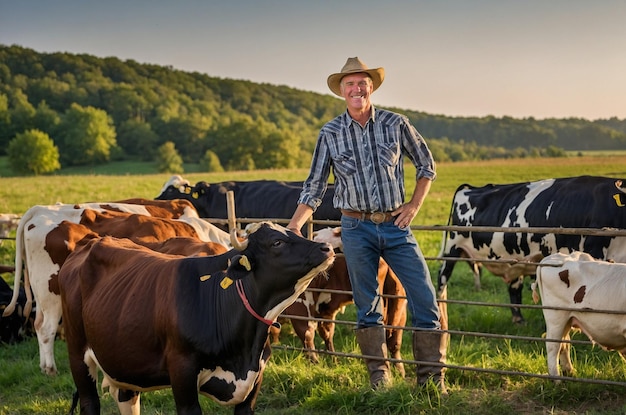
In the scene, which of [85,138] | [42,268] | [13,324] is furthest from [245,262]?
[85,138]

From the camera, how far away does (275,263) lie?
12.9 feet

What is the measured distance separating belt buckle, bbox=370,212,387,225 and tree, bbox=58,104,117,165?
224ft

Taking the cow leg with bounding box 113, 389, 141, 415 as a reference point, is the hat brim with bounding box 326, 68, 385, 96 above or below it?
above

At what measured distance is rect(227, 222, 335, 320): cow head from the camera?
3.87m

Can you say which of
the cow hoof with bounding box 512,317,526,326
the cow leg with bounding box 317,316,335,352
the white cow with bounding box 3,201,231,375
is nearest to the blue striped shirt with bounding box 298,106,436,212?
the cow leg with bounding box 317,316,335,352

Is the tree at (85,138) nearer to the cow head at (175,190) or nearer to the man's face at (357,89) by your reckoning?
the cow head at (175,190)

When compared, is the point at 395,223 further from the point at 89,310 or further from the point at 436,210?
the point at 436,210

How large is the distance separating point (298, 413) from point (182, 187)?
9.36m

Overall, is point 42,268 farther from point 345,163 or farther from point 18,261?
point 345,163

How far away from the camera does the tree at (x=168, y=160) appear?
65.8 m

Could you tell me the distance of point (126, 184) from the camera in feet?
112

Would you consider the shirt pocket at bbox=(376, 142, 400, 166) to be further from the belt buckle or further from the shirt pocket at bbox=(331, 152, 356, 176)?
the belt buckle

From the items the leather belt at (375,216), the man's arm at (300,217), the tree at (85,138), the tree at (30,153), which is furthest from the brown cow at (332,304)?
the tree at (85,138)

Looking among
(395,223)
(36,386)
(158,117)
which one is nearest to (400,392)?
(395,223)
